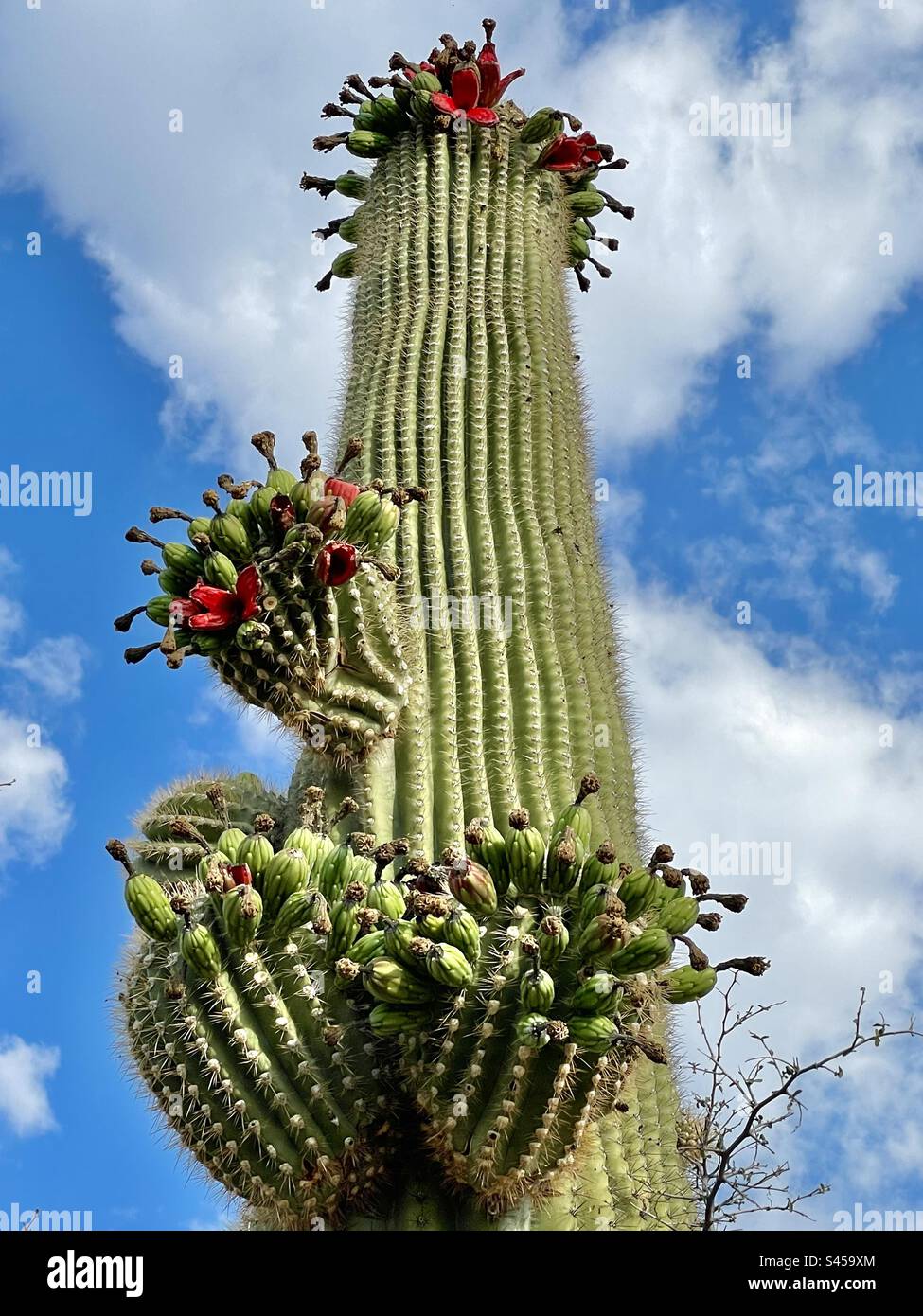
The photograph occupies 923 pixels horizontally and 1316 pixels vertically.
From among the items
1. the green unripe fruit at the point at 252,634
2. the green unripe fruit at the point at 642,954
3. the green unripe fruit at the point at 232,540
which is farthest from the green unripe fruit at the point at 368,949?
the green unripe fruit at the point at 232,540

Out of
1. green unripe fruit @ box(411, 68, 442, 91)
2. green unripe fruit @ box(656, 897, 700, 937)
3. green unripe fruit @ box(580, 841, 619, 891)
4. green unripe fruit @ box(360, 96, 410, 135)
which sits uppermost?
green unripe fruit @ box(411, 68, 442, 91)

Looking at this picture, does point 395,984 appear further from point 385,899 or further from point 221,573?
point 221,573

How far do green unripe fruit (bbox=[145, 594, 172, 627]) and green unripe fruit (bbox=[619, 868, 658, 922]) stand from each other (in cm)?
278

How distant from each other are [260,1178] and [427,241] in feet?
19.6

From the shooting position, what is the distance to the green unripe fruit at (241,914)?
219 inches

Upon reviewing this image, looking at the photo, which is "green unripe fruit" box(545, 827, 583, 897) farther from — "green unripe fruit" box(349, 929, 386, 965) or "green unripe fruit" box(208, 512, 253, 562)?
"green unripe fruit" box(208, 512, 253, 562)

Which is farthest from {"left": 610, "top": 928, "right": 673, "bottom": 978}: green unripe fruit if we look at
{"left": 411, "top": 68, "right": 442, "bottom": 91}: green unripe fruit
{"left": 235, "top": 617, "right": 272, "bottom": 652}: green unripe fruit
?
{"left": 411, "top": 68, "right": 442, "bottom": 91}: green unripe fruit

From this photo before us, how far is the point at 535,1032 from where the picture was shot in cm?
521

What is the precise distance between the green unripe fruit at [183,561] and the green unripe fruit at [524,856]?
2.26 metres

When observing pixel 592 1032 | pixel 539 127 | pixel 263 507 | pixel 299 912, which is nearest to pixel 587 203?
pixel 539 127

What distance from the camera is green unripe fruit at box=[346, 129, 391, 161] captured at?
984 cm

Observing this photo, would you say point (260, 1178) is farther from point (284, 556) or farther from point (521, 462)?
point (521, 462)

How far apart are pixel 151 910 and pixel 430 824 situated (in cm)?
151

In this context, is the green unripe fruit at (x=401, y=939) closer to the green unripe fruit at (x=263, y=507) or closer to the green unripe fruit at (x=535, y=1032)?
the green unripe fruit at (x=535, y=1032)
